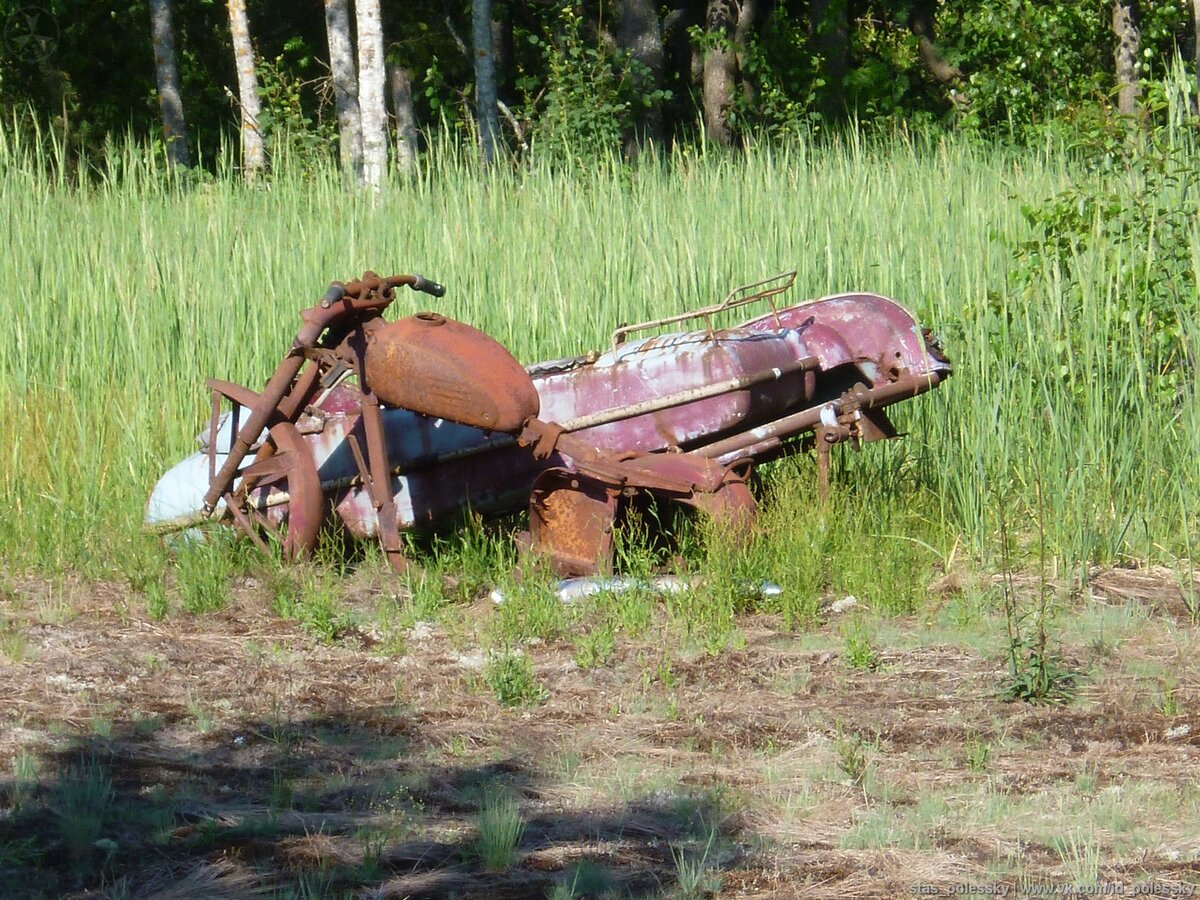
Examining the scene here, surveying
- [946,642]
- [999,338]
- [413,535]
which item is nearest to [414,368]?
[413,535]

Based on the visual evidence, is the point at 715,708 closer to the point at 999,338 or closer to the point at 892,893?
the point at 892,893

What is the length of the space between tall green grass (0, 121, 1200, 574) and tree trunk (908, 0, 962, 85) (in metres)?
10.5

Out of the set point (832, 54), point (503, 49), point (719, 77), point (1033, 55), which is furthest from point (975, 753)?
point (503, 49)

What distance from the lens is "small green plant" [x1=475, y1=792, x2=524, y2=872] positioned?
2.87 m

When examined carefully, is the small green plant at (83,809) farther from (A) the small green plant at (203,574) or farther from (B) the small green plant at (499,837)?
(A) the small green plant at (203,574)

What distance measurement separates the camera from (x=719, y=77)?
19.1 metres

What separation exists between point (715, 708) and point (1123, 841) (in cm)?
120

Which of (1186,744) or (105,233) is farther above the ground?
(105,233)

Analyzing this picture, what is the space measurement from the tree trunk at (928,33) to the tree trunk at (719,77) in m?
2.57

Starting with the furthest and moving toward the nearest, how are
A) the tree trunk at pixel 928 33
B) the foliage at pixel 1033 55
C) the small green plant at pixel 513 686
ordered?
the tree trunk at pixel 928 33, the foliage at pixel 1033 55, the small green plant at pixel 513 686

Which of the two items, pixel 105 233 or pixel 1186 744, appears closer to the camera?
pixel 1186 744

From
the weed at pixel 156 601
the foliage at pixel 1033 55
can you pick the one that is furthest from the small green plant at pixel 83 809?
the foliage at pixel 1033 55

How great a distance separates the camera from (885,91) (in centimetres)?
1923

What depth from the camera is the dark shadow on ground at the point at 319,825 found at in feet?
9.16
